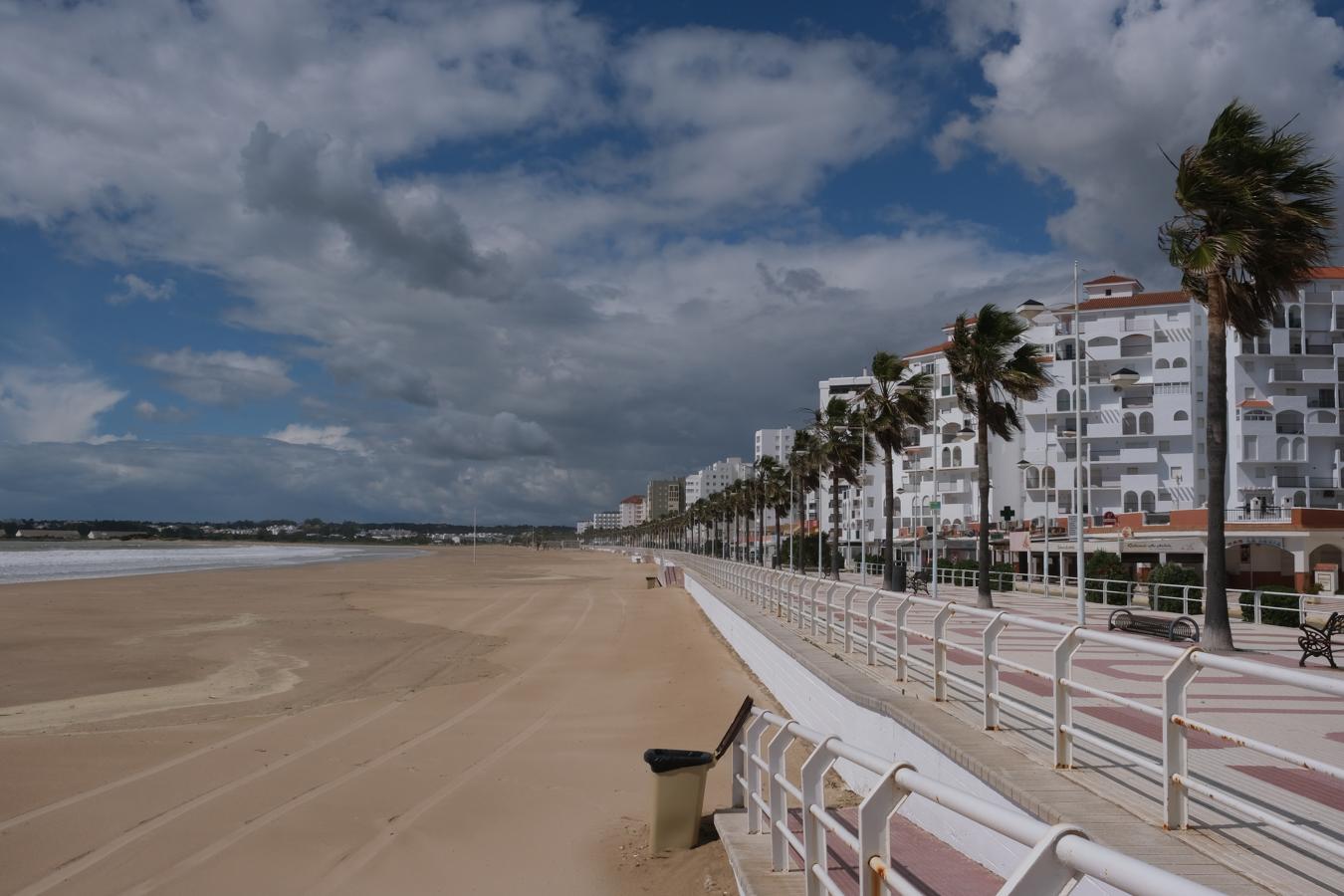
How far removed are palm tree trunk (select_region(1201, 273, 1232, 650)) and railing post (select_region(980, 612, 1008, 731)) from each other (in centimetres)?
1018

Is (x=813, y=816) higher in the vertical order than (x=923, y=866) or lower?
higher

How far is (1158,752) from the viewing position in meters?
6.84

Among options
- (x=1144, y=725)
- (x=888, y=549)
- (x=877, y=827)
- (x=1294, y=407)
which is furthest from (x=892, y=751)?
(x=1294, y=407)

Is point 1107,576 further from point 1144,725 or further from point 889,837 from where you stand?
point 889,837

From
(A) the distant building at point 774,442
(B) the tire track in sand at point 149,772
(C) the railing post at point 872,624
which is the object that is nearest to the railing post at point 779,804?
(C) the railing post at point 872,624

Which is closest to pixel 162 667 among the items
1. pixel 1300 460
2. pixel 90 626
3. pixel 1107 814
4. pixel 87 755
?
pixel 87 755

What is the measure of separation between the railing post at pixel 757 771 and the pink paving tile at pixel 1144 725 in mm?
2609

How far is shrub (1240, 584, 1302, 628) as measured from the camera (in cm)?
2286

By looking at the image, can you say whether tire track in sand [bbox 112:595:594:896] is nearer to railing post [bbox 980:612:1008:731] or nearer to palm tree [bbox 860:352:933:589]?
railing post [bbox 980:612:1008:731]

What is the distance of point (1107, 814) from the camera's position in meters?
5.18

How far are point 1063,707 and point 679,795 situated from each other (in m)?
3.24

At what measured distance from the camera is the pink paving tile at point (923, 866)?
5.38 metres

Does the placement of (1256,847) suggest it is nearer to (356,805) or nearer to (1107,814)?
(1107,814)

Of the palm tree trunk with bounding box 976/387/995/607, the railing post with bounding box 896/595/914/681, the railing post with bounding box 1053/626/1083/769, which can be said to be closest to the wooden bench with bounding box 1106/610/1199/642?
the railing post with bounding box 896/595/914/681
